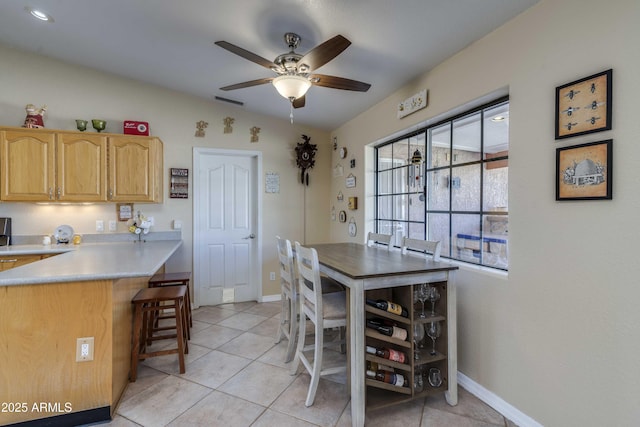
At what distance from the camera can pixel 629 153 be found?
4.13 feet

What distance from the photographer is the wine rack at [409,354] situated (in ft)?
5.83

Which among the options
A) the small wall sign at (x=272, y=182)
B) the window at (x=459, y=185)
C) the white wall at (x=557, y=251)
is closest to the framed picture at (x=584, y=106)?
the white wall at (x=557, y=251)

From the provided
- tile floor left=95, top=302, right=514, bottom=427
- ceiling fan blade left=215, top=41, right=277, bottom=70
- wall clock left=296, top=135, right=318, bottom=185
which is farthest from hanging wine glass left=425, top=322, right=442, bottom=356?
wall clock left=296, top=135, right=318, bottom=185

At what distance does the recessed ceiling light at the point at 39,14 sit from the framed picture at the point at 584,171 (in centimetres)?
385

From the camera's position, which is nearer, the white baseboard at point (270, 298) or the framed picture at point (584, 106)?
the framed picture at point (584, 106)

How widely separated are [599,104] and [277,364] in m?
2.65

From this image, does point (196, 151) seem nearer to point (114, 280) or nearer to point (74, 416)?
point (114, 280)

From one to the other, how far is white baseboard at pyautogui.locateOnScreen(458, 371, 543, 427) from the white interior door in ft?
9.01

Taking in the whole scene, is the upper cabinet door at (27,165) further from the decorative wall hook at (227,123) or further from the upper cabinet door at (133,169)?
the decorative wall hook at (227,123)

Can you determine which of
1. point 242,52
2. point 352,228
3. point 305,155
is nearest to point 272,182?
point 305,155

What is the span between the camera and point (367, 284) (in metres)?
1.72

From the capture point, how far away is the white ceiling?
1.79m

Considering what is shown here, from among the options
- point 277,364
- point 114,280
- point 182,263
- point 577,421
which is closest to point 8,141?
point 182,263

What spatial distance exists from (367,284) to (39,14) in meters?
3.39
